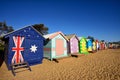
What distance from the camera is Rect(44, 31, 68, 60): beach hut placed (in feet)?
42.9

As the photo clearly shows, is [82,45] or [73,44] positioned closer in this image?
[73,44]

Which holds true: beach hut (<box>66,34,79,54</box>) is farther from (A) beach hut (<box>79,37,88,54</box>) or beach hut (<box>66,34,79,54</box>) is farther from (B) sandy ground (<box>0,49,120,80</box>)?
(B) sandy ground (<box>0,49,120,80</box>)

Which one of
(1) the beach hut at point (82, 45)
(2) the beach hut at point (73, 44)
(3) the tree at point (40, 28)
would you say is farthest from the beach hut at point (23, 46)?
(3) the tree at point (40, 28)

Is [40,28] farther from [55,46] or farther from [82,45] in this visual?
[55,46]

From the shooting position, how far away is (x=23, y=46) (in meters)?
9.62

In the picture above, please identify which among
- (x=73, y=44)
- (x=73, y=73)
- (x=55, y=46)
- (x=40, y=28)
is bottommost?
(x=73, y=73)

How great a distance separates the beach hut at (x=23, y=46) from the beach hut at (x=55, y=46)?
6.90 ft

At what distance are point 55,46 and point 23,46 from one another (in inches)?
203

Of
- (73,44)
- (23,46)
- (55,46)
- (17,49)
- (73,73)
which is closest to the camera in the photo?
(73,73)

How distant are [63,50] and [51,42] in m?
3.07

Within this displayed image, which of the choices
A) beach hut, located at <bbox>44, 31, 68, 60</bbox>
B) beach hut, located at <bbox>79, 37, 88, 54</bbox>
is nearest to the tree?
beach hut, located at <bbox>79, 37, 88, 54</bbox>

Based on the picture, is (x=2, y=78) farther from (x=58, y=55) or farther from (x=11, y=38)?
(x=58, y=55)

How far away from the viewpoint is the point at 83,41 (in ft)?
70.8

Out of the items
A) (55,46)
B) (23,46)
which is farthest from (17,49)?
(55,46)
